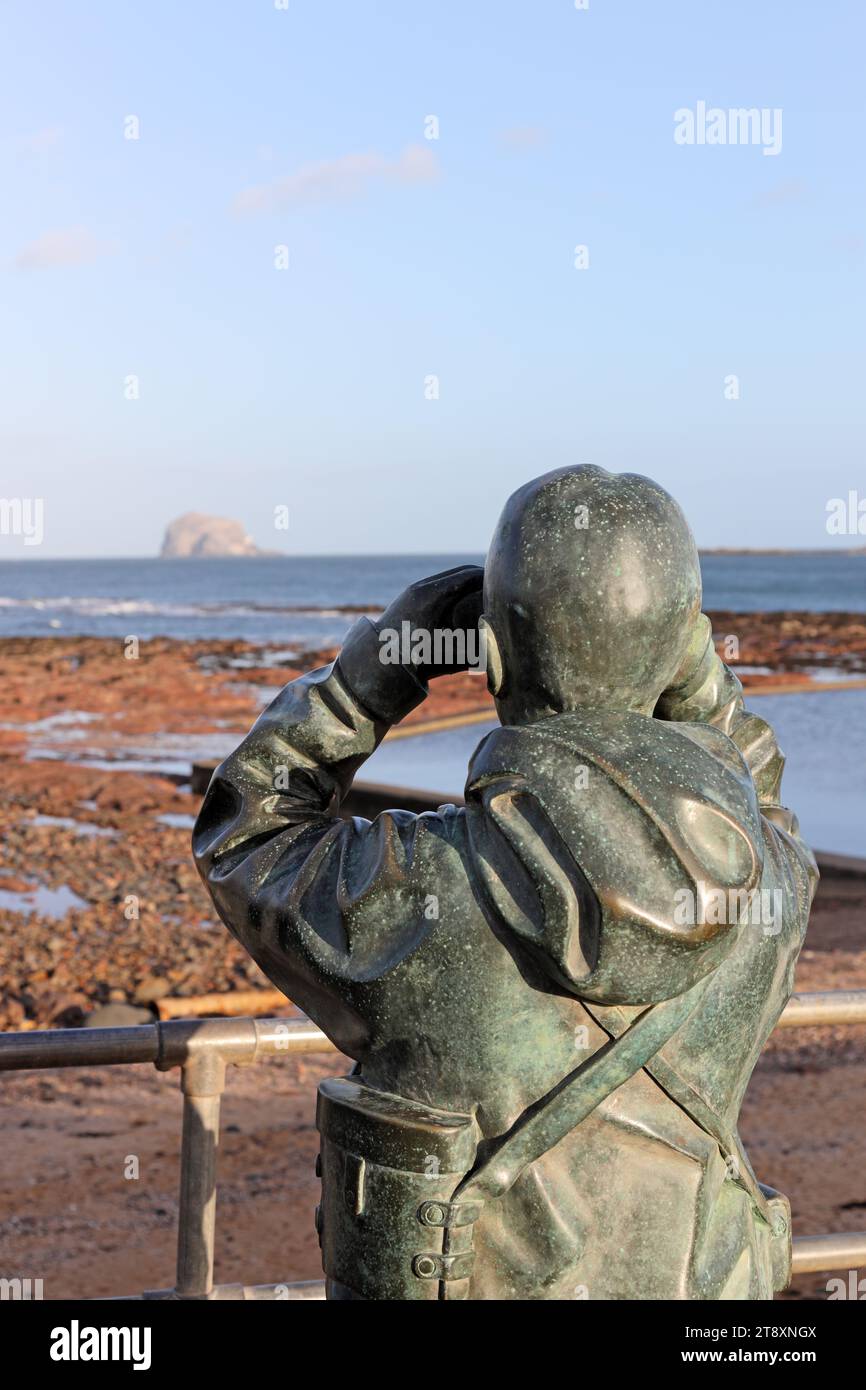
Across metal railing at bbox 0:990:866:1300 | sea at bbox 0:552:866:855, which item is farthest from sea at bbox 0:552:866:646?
metal railing at bbox 0:990:866:1300

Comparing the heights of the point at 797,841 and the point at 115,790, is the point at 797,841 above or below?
above

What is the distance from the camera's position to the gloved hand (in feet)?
6.01

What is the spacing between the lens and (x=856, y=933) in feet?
31.2

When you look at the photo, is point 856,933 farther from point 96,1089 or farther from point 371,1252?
point 371,1252

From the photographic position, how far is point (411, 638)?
1838 mm

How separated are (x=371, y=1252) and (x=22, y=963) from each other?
759cm

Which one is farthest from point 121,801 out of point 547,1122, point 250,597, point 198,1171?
point 250,597

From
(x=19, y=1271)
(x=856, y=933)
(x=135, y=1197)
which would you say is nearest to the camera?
(x=19, y=1271)

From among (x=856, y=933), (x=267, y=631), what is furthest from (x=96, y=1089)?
(x=267, y=631)

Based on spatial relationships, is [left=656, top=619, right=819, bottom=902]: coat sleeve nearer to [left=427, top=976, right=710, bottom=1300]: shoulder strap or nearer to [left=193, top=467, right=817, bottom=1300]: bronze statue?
[left=193, top=467, right=817, bottom=1300]: bronze statue

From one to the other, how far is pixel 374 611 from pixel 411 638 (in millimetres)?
56303

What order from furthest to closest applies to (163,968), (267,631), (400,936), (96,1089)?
(267,631)
(163,968)
(96,1089)
(400,936)

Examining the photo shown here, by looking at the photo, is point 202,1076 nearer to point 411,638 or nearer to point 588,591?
point 411,638

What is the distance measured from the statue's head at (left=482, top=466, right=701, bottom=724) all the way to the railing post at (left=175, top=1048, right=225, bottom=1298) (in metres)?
1.73
